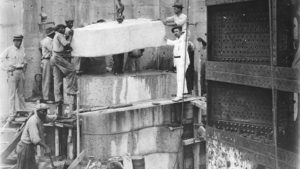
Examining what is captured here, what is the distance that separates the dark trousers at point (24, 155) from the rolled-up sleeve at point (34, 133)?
1.03 feet

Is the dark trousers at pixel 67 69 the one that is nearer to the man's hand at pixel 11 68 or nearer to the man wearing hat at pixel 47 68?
the man wearing hat at pixel 47 68

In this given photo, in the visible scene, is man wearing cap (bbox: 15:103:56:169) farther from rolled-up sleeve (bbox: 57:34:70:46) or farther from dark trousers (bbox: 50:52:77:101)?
rolled-up sleeve (bbox: 57:34:70:46)

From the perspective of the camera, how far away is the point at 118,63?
14.0 metres

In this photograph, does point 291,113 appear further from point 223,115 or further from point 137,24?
point 137,24

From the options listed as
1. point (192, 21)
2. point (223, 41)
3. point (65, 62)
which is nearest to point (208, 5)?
point (223, 41)

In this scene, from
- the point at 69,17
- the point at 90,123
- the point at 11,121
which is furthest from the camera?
the point at 69,17

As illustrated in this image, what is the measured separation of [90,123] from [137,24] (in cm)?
328

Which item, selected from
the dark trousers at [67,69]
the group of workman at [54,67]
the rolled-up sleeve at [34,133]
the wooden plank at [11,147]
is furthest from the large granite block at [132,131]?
the wooden plank at [11,147]

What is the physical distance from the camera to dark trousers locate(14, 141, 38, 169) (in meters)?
11.5

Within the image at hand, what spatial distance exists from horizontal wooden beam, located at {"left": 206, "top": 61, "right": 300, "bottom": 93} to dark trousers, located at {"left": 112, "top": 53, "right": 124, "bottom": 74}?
6356 millimetres

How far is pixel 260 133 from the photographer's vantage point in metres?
7.38

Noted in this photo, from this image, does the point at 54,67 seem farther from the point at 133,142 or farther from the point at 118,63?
the point at 133,142

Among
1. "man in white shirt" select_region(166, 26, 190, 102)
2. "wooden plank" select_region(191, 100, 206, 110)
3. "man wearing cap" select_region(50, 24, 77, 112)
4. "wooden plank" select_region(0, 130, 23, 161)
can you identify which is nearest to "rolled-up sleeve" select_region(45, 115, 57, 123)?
"wooden plank" select_region(0, 130, 23, 161)

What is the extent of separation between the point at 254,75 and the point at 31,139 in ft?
21.9
